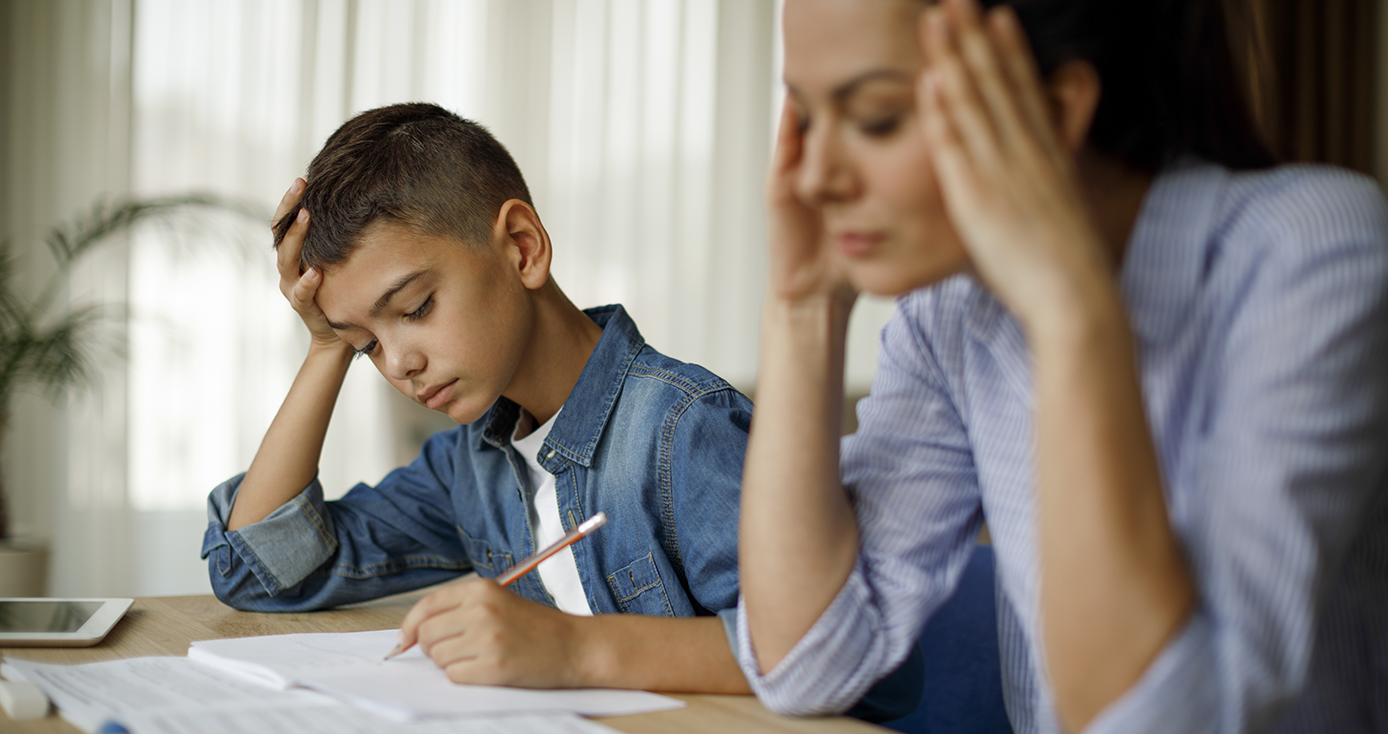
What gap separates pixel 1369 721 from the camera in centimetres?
57

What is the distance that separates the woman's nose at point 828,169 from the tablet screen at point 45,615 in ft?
2.42

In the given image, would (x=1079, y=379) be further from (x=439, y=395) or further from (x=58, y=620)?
(x=58, y=620)

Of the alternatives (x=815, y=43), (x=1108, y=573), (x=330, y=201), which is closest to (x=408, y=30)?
(x=330, y=201)

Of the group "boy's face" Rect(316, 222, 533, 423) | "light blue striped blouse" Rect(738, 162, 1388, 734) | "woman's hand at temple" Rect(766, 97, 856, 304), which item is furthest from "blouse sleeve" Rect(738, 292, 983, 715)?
"boy's face" Rect(316, 222, 533, 423)

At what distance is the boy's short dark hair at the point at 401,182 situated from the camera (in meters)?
1.07

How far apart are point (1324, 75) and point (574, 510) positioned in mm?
3315

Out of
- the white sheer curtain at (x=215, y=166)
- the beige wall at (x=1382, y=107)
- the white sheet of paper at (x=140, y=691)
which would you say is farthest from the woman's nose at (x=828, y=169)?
the beige wall at (x=1382, y=107)

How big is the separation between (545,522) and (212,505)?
40 cm

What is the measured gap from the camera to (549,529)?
1.11 metres

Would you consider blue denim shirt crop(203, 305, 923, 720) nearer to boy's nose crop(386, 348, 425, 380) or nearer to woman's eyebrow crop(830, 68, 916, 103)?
boy's nose crop(386, 348, 425, 380)

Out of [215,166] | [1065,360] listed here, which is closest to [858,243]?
[1065,360]

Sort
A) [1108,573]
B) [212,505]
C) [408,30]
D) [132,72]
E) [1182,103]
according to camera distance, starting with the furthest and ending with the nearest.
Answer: [408,30] → [132,72] → [212,505] → [1182,103] → [1108,573]

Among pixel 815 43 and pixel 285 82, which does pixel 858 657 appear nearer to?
pixel 815 43

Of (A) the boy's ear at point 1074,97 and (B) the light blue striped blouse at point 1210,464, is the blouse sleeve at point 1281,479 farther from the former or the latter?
(A) the boy's ear at point 1074,97
